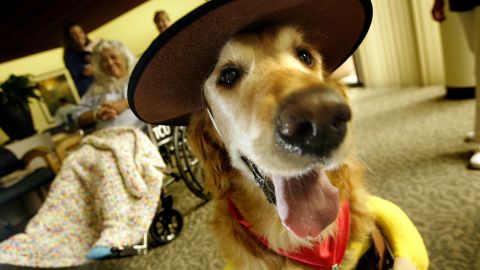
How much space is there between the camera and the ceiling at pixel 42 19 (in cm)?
383

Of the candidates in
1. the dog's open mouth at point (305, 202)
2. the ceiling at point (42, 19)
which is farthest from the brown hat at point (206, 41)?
the ceiling at point (42, 19)

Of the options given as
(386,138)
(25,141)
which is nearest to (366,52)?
(386,138)

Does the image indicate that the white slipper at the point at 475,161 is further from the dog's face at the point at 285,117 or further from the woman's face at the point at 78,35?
the woman's face at the point at 78,35

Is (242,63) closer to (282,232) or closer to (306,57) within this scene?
(306,57)

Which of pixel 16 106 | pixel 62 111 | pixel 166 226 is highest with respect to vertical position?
pixel 16 106

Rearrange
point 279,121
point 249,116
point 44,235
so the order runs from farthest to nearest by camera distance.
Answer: point 44,235
point 249,116
point 279,121

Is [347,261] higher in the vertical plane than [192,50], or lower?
lower

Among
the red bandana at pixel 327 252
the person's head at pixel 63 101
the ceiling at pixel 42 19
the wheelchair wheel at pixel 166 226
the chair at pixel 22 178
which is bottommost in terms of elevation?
the wheelchair wheel at pixel 166 226

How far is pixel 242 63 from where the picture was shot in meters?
0.81

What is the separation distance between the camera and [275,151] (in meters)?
0.62

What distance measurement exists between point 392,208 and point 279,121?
63cm

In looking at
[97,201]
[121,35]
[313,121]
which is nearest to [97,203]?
[97,201]

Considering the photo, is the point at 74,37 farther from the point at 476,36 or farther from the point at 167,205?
the point at 476,36

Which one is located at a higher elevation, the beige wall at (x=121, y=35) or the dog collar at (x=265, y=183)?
the beige wall at (x=121, y=35)
